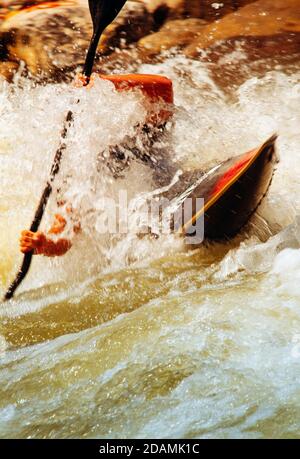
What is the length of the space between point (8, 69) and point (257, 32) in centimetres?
223

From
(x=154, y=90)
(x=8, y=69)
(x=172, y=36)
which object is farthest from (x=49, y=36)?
(x=154, y=90)

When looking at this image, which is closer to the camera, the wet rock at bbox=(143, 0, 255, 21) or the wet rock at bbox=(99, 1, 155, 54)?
the wet rock at bbox=(143, 0, 255, 21)

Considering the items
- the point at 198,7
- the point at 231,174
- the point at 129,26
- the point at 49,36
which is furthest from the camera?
the point at 49,36

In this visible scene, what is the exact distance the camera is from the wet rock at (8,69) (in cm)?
487

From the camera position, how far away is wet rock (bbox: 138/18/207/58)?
4625 mm

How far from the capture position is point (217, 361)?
1.69m

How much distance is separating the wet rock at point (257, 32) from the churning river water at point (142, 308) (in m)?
0.69

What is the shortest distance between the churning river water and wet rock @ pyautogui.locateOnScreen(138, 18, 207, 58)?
99 cm

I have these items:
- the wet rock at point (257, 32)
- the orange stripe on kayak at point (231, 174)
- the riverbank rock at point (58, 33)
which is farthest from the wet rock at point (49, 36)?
the orange stripe on kayak at point (231, 174)

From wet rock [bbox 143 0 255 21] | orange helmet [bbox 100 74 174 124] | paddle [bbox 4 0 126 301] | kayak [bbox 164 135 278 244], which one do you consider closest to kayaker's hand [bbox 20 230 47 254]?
paddle [bbox 4 0 126 301]

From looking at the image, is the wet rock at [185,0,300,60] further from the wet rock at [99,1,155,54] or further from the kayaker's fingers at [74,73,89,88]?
the kayaker's fingers at [74,73,89,88]

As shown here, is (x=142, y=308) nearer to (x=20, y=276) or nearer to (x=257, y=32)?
(x=20, y=276)

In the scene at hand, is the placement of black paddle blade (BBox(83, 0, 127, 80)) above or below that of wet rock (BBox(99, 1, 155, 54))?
above

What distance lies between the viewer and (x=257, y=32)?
14.6ft
